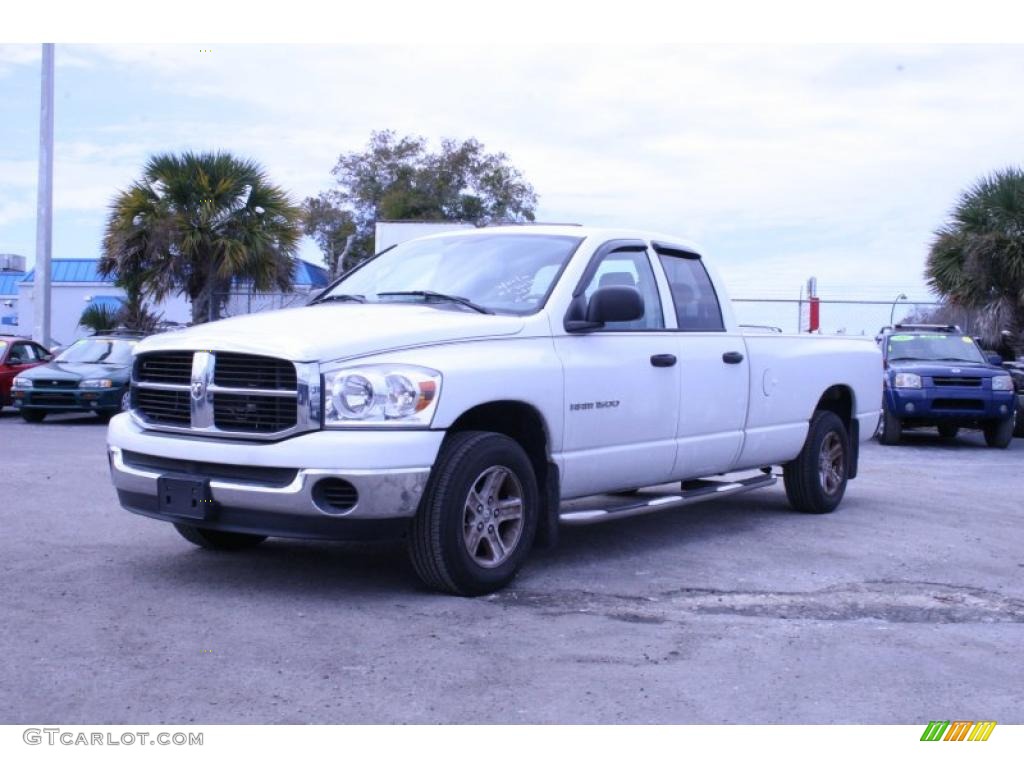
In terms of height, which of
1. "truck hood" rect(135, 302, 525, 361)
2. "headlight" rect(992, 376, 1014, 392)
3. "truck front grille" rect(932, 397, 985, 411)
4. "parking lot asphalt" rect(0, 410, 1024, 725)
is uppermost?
"truck hood" rect(135, 302, 525, 361)

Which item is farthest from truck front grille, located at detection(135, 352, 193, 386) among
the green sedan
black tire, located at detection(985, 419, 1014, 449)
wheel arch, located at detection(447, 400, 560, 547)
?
black tire, located at detection(985, 419, 1014, 449)

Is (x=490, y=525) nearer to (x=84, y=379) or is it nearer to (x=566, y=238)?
(x=566, y=238)

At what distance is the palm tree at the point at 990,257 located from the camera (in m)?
22.0

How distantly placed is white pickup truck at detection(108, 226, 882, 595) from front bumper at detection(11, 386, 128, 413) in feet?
39.4

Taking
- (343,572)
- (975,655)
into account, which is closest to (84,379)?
(343,572)

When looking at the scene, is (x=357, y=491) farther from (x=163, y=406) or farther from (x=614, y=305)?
(x=614, y=305)

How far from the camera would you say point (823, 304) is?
24797mm

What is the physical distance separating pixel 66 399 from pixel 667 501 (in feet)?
44.4

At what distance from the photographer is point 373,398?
17.7ft

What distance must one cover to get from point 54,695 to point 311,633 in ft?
3.84

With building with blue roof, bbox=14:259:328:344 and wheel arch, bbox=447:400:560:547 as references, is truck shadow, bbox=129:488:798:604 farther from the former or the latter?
building with blue roof, bbox=14:259:328:344

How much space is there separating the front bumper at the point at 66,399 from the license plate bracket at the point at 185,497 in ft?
43.6

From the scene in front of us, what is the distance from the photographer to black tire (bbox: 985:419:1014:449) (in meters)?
15.8

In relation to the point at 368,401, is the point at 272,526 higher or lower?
lower
